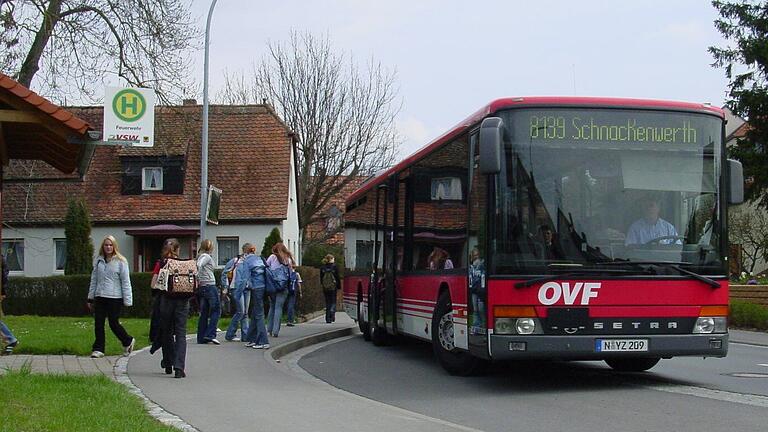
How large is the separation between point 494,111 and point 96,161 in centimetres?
3505

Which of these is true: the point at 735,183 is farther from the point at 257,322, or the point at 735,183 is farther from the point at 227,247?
the point at 227,247

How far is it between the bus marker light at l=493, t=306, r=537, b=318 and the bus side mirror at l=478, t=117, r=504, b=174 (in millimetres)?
1449

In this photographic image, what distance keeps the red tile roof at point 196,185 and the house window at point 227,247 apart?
3.23 feet

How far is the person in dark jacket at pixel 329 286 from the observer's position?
27.4 metres

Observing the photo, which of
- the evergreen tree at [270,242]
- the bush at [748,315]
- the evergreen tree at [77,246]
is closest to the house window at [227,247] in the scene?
the evergreen tree at [270,242]

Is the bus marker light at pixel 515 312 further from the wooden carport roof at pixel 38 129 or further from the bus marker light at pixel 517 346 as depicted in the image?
the wooden carport roof at pixel 38 129

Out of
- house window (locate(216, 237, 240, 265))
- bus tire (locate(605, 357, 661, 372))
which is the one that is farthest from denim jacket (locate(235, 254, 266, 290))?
house window (locate(216, 237, 240, 265))

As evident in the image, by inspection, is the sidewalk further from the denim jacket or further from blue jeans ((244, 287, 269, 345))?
the denim jacket

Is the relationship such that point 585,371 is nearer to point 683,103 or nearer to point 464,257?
point 464,257

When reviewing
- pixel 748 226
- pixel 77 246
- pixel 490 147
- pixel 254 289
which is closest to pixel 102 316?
pixel 254 289

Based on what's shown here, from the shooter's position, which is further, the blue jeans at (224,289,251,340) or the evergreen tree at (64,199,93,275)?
the evergreen tree at (64,199,93,275)

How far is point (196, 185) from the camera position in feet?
139

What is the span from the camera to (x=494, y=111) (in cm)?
1145

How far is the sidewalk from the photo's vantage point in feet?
29.3
